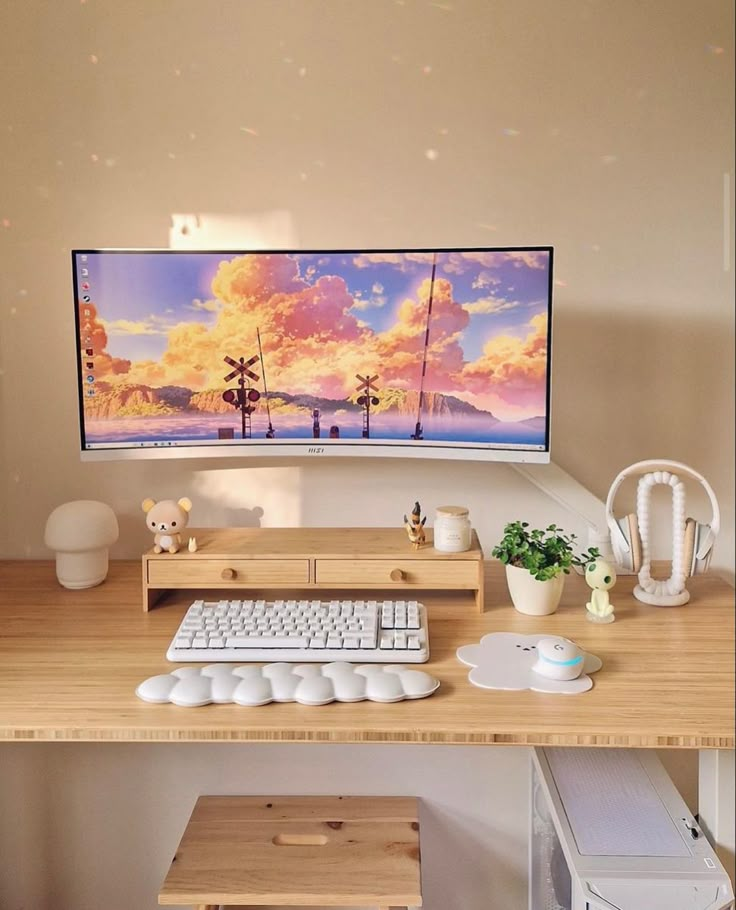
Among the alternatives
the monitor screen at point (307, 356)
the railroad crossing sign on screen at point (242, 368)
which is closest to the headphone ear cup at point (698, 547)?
the monitor screen at point (307, 356)

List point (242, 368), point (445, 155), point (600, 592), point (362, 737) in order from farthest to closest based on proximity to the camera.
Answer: point (445, 155), point (242, 368), point (600, 592), point (362, 737)

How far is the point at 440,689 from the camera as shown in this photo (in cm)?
139

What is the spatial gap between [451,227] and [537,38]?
41cm

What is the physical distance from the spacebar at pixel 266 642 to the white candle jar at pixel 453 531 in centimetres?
34

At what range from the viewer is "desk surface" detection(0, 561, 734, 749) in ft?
4.16

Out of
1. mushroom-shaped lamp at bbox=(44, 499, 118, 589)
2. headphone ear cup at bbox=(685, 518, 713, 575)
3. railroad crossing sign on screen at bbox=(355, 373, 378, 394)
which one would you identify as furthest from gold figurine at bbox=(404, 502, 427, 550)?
mushroom-shaped lamp at bbox=(44, 499, 118, 589)

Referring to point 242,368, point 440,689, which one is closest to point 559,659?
point 440,689

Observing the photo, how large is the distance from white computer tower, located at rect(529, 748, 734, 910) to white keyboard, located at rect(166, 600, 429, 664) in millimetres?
337

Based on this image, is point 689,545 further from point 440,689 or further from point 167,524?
point 167,524

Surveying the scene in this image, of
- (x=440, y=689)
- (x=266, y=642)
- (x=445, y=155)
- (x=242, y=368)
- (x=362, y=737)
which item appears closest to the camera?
(x=362, y=737)

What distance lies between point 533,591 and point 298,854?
64 cm

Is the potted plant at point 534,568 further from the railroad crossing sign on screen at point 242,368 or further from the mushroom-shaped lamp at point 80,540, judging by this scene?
the mushroom-shaped lamp at point 80,540

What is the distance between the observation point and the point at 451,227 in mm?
1983

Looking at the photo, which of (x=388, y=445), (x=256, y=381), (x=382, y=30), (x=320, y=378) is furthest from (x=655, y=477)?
(x=382, y=30)
